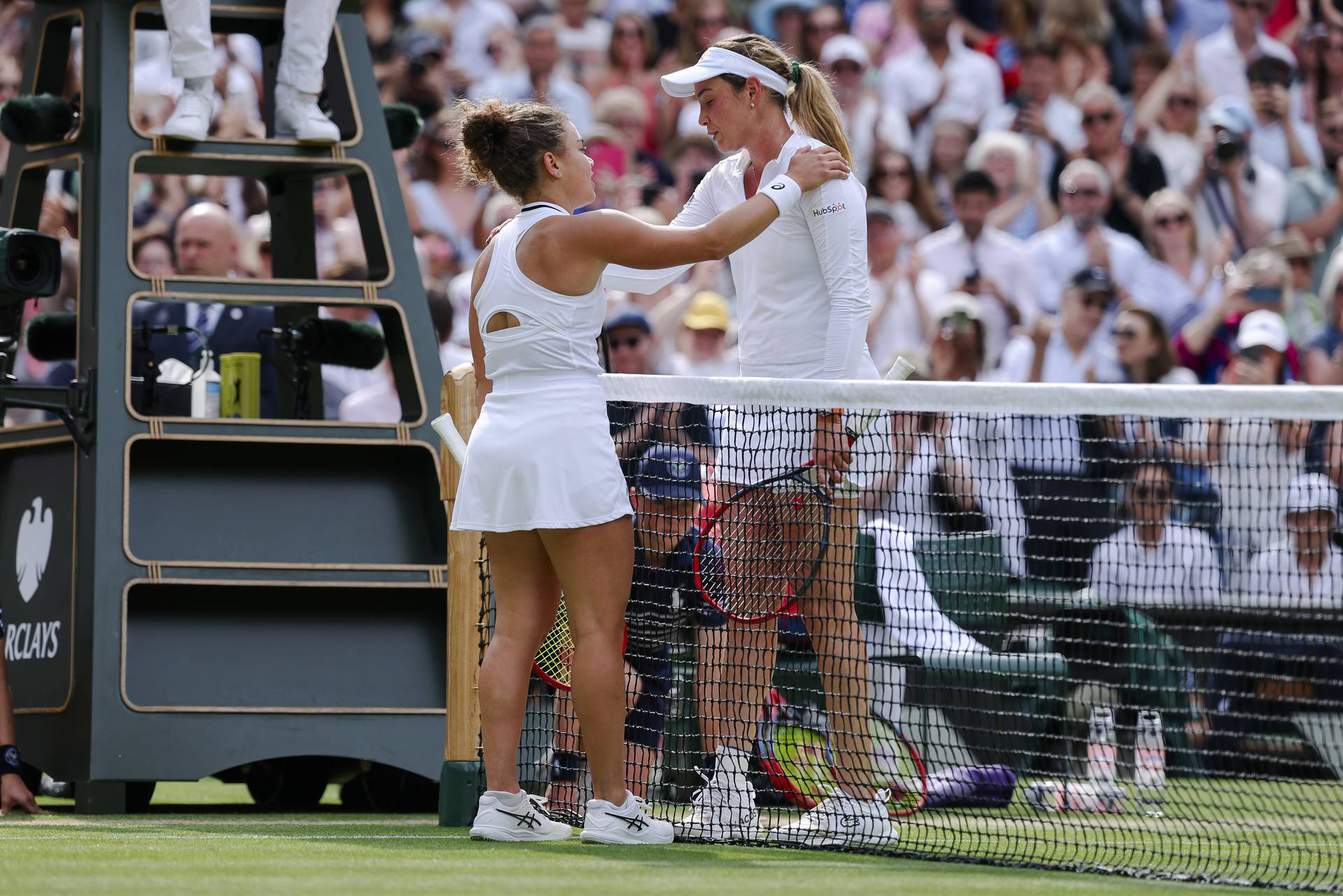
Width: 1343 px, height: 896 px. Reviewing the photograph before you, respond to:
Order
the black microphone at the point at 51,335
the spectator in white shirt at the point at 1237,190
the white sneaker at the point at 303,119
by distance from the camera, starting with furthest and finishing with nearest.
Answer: the spectator in white shirt at the point at 1237,190 < the black microphone at the point at 51,335 < the white sneaker at the point at 303,119

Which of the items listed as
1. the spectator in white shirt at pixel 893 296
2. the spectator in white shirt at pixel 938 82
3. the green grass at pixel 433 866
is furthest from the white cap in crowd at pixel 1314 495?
the spectator in white shirt at pixel 938 82

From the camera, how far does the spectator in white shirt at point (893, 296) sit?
12344 mm

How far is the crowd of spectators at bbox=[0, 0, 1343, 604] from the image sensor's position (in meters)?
10.8

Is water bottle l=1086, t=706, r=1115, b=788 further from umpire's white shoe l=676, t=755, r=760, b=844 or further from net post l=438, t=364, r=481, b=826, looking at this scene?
net post l=438, t=364, r=481, b=826

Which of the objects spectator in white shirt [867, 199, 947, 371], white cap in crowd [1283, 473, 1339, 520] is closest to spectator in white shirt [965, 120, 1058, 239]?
spectator in white shirt [867, 199, 947, 371]

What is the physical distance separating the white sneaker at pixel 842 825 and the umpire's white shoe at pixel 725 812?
0.09m

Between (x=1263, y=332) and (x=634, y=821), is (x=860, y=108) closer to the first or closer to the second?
(x=1263, y=332)

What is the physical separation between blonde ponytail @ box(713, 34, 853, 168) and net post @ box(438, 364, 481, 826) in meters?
1.41

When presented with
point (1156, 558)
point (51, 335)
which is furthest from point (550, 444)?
point (1156, 558)

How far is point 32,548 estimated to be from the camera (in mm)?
8500

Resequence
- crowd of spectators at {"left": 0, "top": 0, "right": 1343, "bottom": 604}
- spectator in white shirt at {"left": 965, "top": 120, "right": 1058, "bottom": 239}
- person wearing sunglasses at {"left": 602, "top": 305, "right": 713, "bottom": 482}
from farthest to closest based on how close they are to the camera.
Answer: spectator in white shirt at {"left": 965, "top": 120, "right": 1058, "bottom": 239}
crowd of spectators at {"left": 0, "top": 0, "right": 1343, "bottom": 604}
person wearing sunglasses at {"left": 602, "top": 305, "right": 713, "bottom": 482}

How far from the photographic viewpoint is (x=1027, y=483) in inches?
418

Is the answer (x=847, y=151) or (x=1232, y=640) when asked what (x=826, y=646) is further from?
(x=1232, y=640)

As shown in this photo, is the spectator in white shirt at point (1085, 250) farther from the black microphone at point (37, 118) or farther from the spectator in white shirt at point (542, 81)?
the black microphone at point (37, 118)
